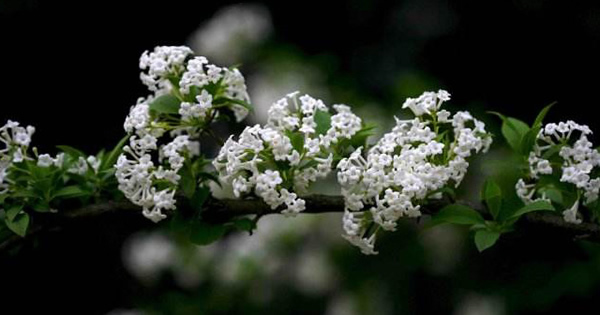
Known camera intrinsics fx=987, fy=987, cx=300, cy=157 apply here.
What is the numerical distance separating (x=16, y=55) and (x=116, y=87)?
1.02 feet

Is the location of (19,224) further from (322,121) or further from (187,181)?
(322,121)

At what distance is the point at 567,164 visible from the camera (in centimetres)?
93

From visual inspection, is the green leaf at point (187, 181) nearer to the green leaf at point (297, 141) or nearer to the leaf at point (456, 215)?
the green leaf at point (297, 141)

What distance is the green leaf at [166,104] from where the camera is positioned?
95 cm

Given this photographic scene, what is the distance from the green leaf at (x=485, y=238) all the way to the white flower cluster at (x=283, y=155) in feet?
0.50

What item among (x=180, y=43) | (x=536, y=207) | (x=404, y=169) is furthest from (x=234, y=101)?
(x=180, y=43)

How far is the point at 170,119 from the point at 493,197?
32 centimetres

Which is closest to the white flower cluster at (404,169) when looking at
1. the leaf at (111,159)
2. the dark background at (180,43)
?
the leaf at (111,159)

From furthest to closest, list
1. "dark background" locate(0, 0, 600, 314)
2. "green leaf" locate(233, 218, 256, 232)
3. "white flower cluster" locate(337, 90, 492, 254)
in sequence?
"dark background" locate(0, 0, 600, 314) → "green leaf" locate(233, 218, 256, 232) → "white flower cluster" locate(337, 90, 492, 254)

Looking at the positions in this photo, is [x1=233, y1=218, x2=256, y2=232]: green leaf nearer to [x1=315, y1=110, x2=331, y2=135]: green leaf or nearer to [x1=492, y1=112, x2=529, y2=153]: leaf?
[x1=315, y1=110, x2=331, y2=135]: green leaf

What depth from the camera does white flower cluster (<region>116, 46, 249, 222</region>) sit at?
92 cm

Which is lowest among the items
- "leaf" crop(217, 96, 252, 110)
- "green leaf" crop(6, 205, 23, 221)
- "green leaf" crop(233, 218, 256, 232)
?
"green leaf" crop(233, 218, 256, 232)

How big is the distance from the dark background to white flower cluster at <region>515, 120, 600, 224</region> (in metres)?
1.71

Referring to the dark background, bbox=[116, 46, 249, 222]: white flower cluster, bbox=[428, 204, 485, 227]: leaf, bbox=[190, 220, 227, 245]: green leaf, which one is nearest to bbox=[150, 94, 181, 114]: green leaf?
bbox=[116, 46, 249, 222]: white flower cluster
